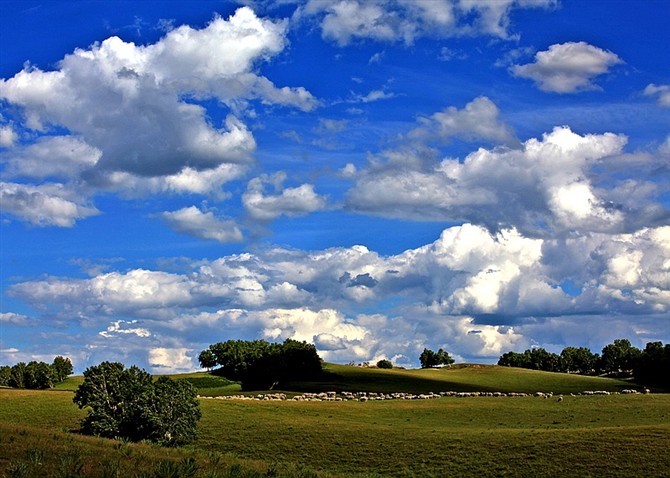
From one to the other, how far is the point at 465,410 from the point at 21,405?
51.2 m

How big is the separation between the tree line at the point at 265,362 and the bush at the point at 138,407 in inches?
2839

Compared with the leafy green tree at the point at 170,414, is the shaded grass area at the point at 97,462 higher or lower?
higher

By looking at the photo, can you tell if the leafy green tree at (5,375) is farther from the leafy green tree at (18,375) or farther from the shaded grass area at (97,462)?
the shaded grass area at (97,462)

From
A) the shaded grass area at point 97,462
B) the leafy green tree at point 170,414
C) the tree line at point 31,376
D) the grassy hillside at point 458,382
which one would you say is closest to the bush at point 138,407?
the leafy green tree at point 170,414

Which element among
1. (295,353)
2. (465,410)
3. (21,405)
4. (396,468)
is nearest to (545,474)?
(396,468)

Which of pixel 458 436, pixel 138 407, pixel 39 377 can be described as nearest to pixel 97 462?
pixel 458 436

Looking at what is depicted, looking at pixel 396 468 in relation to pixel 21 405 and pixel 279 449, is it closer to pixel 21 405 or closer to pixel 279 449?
pixel 279 449

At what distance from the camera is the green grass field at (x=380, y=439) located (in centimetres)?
2475

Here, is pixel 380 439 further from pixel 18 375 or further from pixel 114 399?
pixel 18 375

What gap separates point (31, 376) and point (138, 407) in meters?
103

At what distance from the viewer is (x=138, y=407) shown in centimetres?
6100

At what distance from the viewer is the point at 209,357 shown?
177m

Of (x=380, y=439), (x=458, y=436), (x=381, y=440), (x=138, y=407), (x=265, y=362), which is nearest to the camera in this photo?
(x=458, y=436)


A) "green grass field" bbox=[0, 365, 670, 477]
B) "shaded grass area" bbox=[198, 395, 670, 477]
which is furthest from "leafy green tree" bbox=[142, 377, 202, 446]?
"shaded grass area" bbox=[198, 395, 670, 477]
